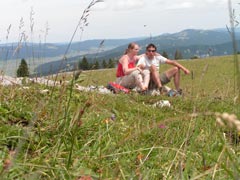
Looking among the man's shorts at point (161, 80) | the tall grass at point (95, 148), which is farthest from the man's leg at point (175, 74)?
the tall grass at point (95, 148)

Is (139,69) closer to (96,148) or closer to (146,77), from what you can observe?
(146,77)

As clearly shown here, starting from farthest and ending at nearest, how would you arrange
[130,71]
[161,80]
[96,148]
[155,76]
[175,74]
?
[175,74]
[161,80]
[155,76]
[130,71]
[96,148]

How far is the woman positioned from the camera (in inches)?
450

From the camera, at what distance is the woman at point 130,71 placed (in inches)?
450

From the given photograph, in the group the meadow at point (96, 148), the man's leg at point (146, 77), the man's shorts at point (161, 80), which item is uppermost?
the meadow at point (96, 148)

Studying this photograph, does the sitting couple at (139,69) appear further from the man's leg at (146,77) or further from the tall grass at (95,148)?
the tall grass at (95,148)

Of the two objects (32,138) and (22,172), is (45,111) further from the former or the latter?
(22,172)

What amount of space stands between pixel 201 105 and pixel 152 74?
4.79 m

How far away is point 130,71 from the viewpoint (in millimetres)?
11438

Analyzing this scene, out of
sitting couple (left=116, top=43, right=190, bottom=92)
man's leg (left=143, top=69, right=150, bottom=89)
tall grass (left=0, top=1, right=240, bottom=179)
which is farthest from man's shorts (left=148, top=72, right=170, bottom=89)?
tall grass (left=0, top=1, right=240, bottom=179)

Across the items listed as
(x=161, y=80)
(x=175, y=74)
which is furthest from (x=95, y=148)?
(x=175, y=74)

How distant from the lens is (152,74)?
462 inches

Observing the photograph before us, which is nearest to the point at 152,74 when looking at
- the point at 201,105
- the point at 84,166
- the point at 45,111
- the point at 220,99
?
the point at 220,99

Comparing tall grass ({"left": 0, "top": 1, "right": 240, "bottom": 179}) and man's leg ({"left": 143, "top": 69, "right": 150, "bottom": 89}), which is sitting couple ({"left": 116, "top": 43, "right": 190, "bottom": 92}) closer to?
man's leg ({"left": 143, "top": 69, "right": 150, "bottom": 89})
